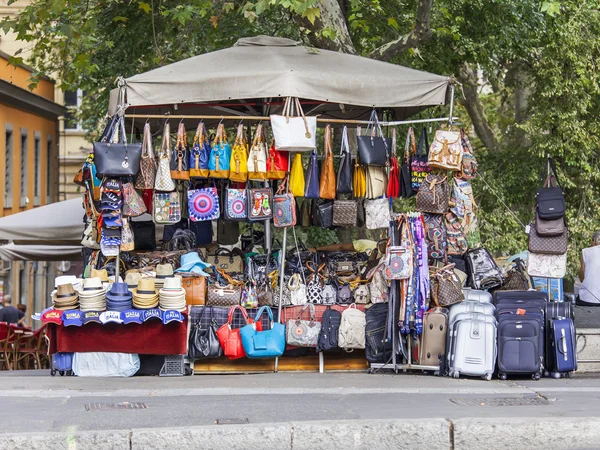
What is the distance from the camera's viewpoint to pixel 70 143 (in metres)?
41.8

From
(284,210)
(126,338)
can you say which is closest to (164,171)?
(284,210)

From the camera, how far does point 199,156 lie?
480 inches

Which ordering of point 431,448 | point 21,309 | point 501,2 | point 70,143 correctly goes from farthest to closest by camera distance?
point 70,143
point 21,309
point 501,2
point 431,448

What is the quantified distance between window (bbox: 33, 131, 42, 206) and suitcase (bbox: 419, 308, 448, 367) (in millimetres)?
27706

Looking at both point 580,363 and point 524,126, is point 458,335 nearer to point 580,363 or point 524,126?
point 580,363

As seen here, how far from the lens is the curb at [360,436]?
26.9 ft

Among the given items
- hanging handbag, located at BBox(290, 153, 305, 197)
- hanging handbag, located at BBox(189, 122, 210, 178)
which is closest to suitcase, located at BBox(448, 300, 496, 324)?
hanging handbag, located at BBox(290, 153, 305, 197)

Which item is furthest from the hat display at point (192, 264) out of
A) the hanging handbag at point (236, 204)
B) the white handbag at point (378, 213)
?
the white handbag at point (378, 213)

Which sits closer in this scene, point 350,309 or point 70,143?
point 350,309

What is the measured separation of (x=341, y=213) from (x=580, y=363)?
3.27 meters

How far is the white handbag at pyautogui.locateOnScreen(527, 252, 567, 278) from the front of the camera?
11992mm

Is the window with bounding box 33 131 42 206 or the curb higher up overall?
the window with bounding box 33 131 42 206

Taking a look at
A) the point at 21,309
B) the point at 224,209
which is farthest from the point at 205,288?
the point at 21,309

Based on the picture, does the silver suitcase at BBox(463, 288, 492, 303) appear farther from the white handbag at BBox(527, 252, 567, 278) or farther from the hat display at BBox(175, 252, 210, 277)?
the hat display at BBox(175, 252, 210, 277)
